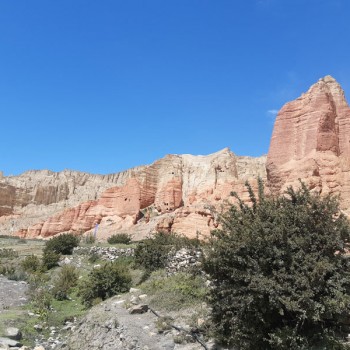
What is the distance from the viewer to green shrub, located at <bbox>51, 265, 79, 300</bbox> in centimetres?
1706

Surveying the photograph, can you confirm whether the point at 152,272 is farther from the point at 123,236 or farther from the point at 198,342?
the point at 123,236

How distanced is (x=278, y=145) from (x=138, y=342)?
31.7 meters

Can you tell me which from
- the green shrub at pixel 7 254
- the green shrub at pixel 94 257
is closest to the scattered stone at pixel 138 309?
the green shrub at pixel 94 257

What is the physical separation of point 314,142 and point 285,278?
29.6 meters

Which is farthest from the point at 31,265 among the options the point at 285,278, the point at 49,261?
the point at 285,278

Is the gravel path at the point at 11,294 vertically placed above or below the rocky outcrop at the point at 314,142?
below

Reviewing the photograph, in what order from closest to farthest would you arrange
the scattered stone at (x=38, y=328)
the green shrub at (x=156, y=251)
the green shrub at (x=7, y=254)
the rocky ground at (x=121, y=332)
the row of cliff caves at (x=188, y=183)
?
the rocky ground at (x=121, y=332) < the scattered stone at (x=38, y=328) < the green shrub at (x=156, y=251) < the green shrub at (x=7, y=254) < the row of cliff caves at (x=188, y=183)

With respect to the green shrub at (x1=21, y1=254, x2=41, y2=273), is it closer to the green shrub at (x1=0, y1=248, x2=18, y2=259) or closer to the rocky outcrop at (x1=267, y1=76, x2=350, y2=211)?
the green shrub at (x1=0, y1=248, x2=18, y2=259)

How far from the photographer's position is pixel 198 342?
924 centimetres

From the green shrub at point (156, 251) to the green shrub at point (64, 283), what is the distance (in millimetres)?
2942

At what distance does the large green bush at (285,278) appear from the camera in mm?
7473

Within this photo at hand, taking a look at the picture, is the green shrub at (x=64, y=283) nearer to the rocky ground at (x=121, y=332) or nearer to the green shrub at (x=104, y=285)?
the green shrub at (x=104, y=285)

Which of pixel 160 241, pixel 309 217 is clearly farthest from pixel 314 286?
pixel 160 241

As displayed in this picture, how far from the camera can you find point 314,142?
35.3 meters
